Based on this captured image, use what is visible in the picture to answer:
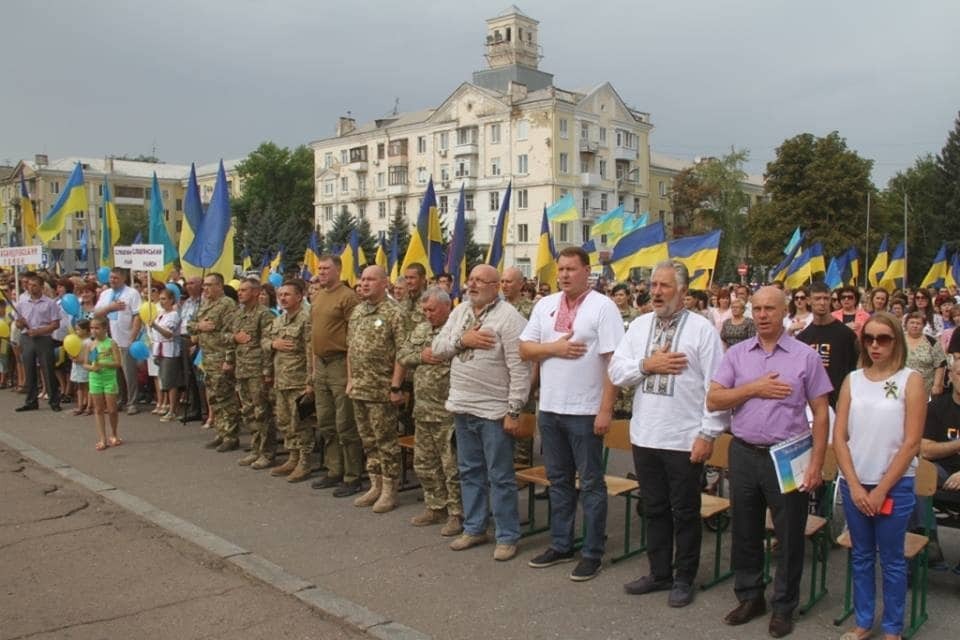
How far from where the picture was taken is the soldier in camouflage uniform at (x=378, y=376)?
714cm

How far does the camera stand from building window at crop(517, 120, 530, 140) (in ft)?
214

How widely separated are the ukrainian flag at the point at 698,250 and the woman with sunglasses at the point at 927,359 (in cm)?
304

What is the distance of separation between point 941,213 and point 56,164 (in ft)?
301

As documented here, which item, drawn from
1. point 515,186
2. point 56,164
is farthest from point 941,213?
point 56,164

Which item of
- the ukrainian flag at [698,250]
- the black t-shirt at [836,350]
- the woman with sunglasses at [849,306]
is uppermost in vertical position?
the ukrainian flag at [698,250]

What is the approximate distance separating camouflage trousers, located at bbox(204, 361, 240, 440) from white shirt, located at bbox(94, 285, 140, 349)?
333 cm

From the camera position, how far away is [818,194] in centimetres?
4891

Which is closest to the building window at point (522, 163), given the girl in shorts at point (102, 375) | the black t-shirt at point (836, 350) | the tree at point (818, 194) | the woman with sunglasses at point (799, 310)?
the tree at point (818, 194)

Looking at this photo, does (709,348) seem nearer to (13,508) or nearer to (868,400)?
(868,400)

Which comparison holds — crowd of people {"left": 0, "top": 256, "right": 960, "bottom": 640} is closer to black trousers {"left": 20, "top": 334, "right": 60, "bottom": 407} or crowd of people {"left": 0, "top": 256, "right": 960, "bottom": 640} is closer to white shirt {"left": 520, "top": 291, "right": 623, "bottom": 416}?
white shirt {"left": 520, "top": 291, "right": 623, "bottom": 416}

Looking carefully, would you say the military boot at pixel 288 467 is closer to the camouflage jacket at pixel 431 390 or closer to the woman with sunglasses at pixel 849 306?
the camouflage jacket at pixel 431 390

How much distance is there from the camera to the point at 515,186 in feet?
218

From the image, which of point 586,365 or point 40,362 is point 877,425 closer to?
point 586,365

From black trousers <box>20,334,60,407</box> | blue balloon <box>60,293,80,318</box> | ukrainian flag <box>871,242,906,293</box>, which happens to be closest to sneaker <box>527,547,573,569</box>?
black trousers <box>20,334,60,407</box>
